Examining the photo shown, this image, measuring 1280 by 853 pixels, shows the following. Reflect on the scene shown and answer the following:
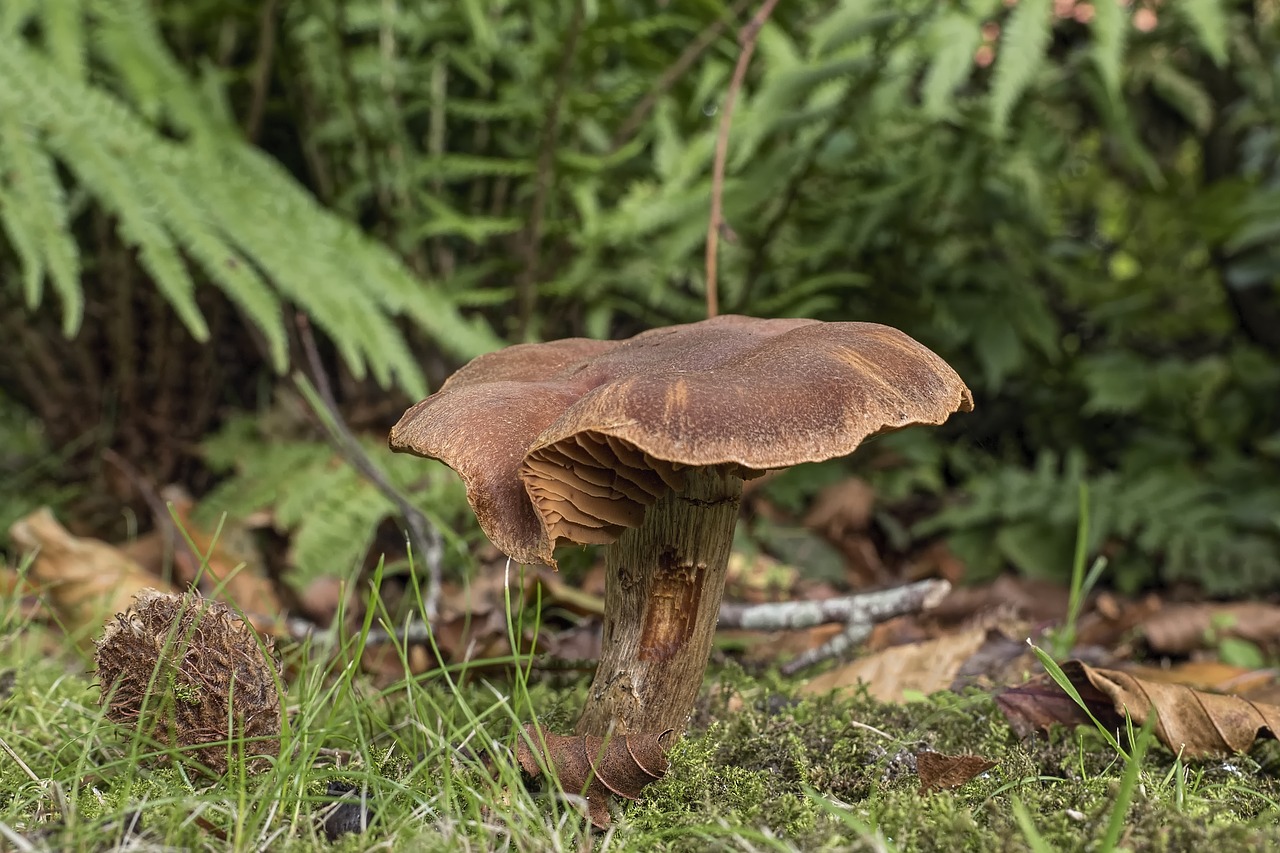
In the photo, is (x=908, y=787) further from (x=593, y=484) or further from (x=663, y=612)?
(x=593, y=484)

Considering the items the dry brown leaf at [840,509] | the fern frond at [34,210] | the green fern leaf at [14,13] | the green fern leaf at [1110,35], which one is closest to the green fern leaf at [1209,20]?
the green fern leaf at [1110,35]

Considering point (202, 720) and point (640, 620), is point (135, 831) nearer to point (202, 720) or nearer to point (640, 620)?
point (202, 720)

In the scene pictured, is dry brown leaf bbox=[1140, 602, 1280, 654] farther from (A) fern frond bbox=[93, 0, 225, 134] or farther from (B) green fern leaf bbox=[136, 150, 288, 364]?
(A) fern frond bbox=[93, 0, 225, 134]

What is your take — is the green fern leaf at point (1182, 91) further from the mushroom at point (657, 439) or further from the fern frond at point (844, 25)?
the mushroom at point (657, 439)

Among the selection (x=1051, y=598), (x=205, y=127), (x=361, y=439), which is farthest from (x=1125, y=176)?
(x=205, y=127)

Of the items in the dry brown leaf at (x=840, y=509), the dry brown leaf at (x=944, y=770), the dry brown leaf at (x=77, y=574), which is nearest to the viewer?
the dry brown leaf at (x=944, y=770)

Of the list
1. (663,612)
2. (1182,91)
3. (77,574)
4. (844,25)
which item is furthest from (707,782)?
(1182,91)
